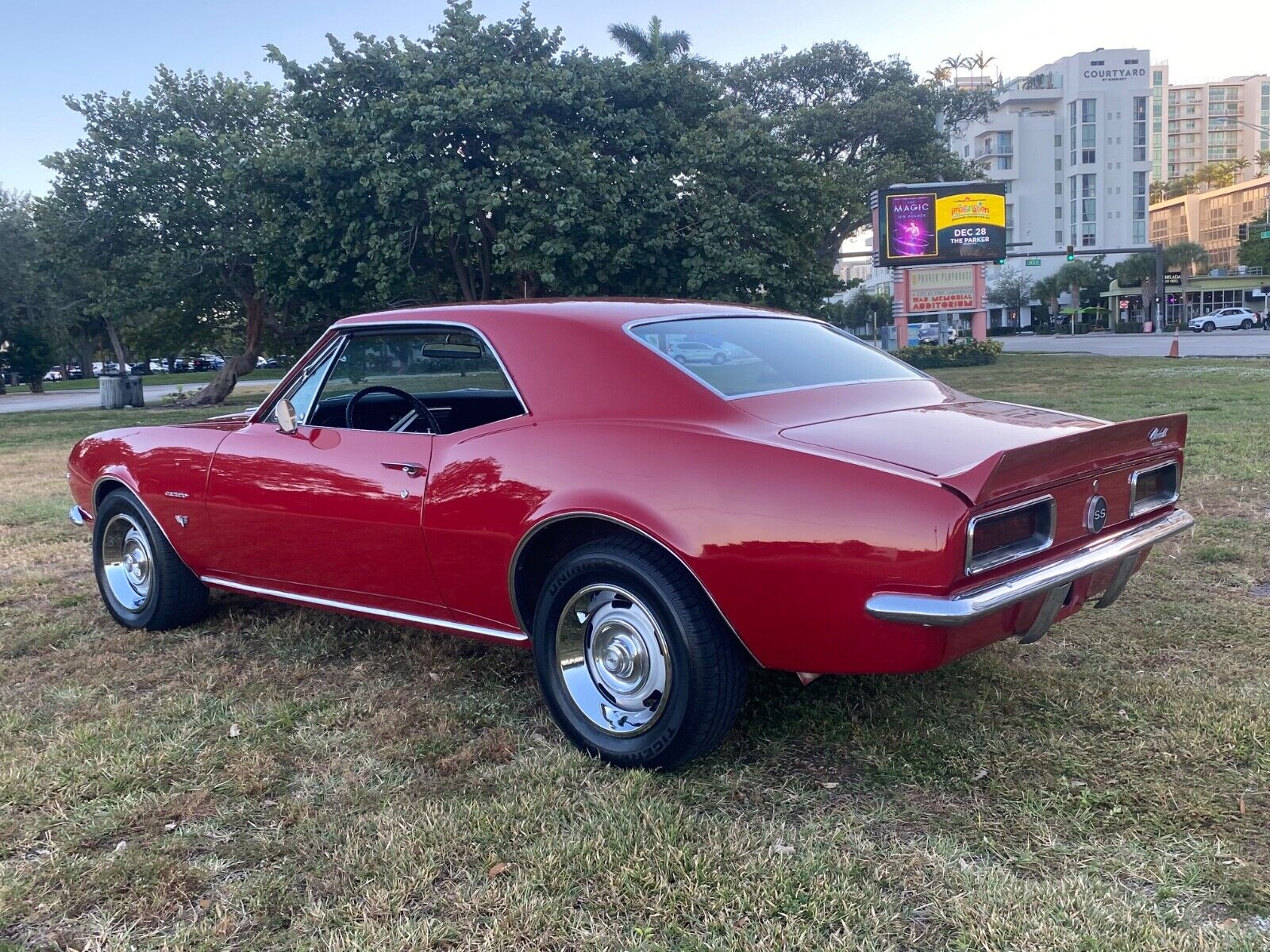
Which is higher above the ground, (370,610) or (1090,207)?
(1090,207)

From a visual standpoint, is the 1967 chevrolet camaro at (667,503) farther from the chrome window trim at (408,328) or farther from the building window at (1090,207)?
the building window at (1090,207)

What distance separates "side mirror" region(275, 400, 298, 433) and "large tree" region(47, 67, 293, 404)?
19216 millimetres

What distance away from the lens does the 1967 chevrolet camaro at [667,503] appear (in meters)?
2.74

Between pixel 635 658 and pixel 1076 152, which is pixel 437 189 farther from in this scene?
pixel 1076 152

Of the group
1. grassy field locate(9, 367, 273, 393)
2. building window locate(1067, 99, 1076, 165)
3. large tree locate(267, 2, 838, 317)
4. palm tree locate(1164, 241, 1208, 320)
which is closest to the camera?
large tree locate(267, 2, 838, 317)

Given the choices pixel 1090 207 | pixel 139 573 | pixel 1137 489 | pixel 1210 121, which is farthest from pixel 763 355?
pixel 1210 121

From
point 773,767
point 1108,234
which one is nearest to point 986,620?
point 773,767

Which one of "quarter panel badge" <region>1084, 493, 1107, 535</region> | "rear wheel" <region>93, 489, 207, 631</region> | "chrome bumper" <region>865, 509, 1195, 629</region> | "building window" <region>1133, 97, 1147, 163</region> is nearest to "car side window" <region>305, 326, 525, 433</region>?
"rear wheel" <region>93, 489, 207, 631</region>

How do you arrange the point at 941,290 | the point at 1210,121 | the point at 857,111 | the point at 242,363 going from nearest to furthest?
the point at 242,363 < the point at 941,290 < the point at 857,111 < the point at 1210,121

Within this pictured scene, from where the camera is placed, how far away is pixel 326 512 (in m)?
3.86

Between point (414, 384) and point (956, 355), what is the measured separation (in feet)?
103

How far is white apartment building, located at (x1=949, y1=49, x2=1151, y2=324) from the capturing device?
91.1 m

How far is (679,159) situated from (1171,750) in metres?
18.6

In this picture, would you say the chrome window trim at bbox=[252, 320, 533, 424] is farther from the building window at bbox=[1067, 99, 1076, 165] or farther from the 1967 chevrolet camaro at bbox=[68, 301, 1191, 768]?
the building window at bbox=[1067, 99, 1076, 165]
